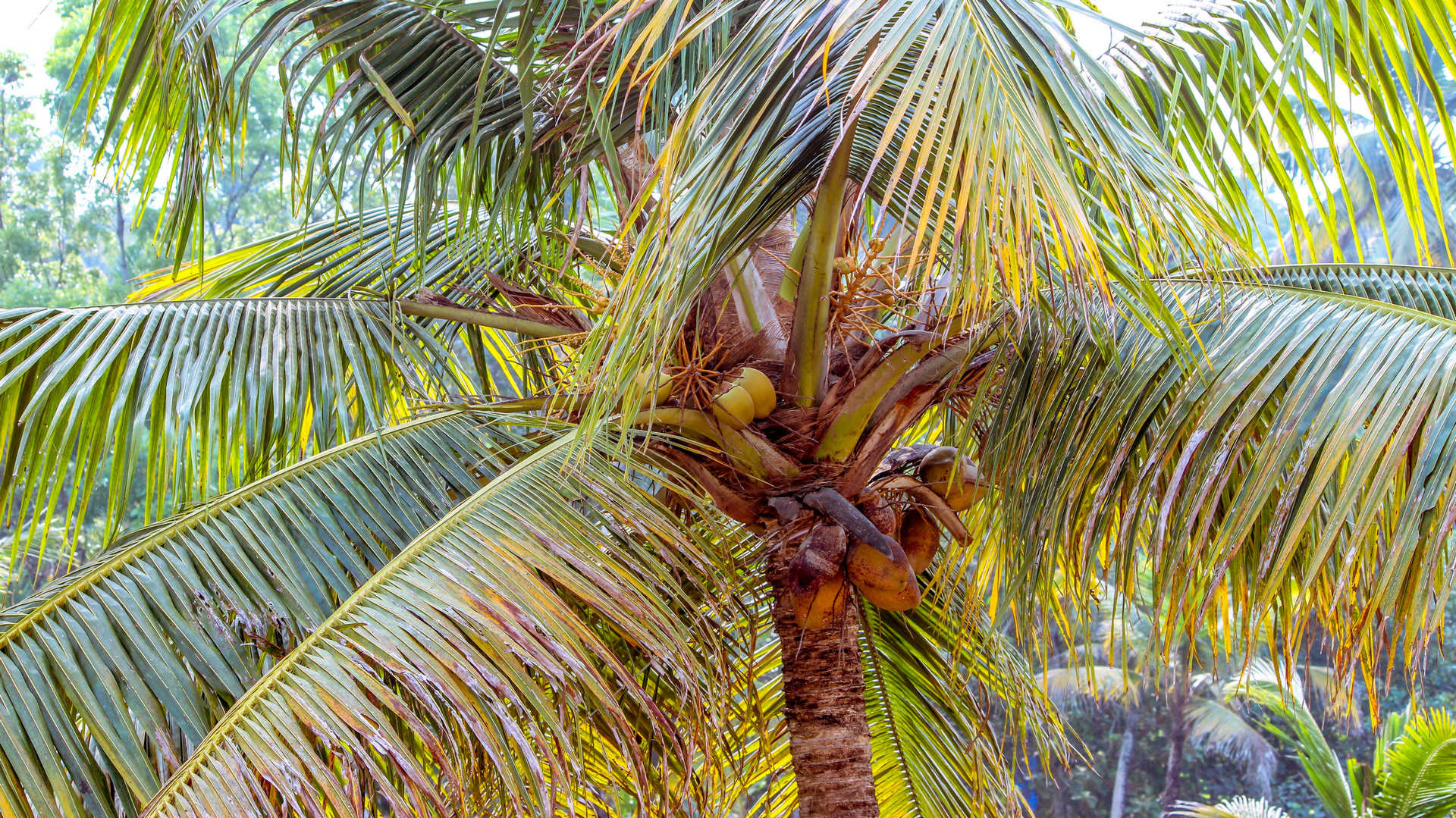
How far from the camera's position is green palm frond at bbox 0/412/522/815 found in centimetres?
150

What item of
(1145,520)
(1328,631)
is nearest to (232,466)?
(1145,520)

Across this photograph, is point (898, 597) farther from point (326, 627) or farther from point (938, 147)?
point (326, 627)

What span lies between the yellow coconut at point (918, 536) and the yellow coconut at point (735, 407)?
49 cm

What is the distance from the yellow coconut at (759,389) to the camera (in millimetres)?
2232

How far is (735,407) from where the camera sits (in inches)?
86.9

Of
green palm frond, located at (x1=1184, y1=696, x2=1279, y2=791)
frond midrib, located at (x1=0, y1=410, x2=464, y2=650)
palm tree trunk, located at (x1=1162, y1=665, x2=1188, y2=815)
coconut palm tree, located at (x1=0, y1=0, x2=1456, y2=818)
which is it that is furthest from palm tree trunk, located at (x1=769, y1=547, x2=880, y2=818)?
palm tree trunk, located at (x1=1162, y1=665, x2=1188, y2=815)

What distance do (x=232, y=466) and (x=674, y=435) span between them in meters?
1.08

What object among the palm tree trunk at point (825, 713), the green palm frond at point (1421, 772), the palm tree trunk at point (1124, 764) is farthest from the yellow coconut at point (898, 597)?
the palm tree trunk at point (1124, 764)

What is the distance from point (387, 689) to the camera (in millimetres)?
1524

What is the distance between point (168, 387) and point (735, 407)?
3.81ft

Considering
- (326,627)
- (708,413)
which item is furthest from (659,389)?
(326,627)

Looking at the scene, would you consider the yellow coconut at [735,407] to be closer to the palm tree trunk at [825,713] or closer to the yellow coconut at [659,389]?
the yellow coconut at [659,389]

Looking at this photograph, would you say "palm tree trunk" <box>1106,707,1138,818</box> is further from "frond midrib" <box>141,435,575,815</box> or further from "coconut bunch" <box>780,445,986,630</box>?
"frond midrib" <box>141,435,575,815</box>

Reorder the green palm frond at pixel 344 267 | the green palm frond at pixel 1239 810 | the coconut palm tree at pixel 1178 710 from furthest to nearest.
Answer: the coconut palm tree at pixel 1178 710
the green palm frond at pixel 1239 810
the green palm frond at pixel 344 267
